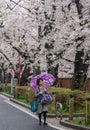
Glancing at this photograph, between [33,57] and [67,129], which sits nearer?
[67,129]

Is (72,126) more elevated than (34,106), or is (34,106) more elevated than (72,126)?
(34,106)

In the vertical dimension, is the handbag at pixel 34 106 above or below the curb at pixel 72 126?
above

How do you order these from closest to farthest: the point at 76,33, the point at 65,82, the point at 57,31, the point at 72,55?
the point at 76,33 → the point at 57,31 → the point at 72,55 → the point at 65,82

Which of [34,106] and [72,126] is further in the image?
[34,106]

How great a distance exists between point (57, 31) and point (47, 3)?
5.82ft

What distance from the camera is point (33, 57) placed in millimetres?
33688

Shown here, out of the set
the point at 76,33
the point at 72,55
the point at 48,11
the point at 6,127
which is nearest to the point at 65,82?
the point at 72,55

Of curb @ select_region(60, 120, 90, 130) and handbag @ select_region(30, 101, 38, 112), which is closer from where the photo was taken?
curb @ select_region(60, 120, 90, 130)

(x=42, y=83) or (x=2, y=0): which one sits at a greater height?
(x=2, y=0)

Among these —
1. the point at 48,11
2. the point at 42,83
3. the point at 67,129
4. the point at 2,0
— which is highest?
the point at 2,0

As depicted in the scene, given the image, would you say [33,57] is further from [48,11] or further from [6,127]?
[6,127]

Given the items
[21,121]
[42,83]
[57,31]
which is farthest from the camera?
[57,31]

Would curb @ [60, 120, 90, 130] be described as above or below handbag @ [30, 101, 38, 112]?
below

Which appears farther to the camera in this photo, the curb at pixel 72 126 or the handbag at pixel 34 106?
the handbag at pixel 34 106
